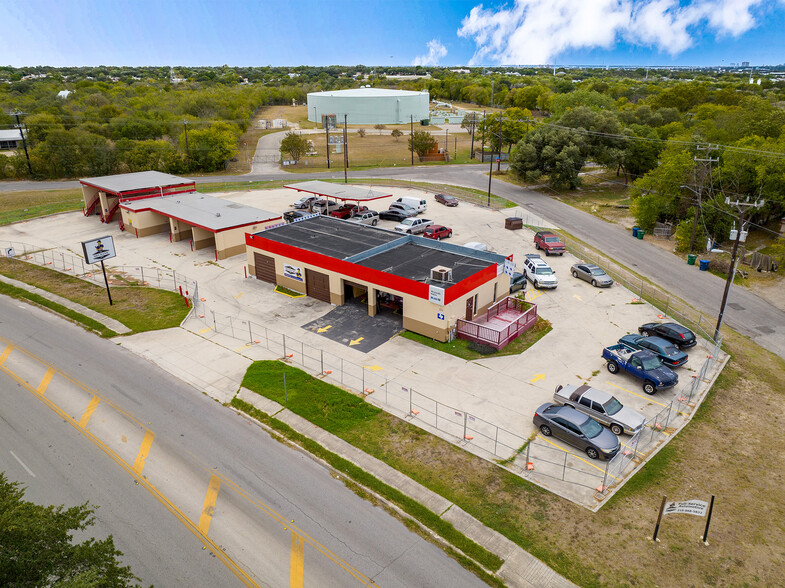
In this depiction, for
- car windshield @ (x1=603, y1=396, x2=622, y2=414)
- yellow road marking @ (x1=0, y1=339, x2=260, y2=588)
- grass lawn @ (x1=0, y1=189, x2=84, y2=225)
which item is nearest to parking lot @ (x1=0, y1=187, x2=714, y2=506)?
car windshield @ (x1=603, y1=396, x2=622, y2=414)

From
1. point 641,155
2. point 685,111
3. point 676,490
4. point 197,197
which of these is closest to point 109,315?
point 197,197

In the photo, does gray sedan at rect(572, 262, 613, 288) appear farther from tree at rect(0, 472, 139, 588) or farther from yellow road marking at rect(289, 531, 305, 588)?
tree at rect(0, 472, 139, 588)

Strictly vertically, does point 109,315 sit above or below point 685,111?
below

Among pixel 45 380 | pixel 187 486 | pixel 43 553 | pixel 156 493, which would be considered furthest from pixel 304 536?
pixel 45 380

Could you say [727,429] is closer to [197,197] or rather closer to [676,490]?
[676,490]

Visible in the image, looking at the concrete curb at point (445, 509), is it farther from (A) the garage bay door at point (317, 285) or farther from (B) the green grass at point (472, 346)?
(A) the garage bay door at point (317, 285)
